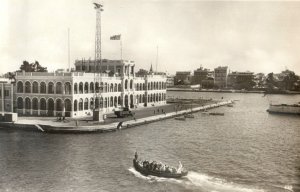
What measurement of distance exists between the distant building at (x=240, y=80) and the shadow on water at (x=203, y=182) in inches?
5472

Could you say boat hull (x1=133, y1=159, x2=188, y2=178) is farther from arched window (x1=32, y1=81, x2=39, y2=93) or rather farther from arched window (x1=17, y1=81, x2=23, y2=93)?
arched window (x1=17, y1=81, x2=23, y2=93)

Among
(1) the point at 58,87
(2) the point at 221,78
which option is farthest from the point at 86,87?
(2) the point at 221,78

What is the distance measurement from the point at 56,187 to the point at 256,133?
1077 inches

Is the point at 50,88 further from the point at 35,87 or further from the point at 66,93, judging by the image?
the point at 66,93

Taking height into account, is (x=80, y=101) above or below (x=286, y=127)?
above

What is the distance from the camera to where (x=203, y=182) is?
2452 cm

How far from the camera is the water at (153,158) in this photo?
24.3 metres

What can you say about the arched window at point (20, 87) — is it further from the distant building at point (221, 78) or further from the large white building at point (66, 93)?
the distant building at point (221, 78)

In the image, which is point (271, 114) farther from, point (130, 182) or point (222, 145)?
point (130, 182)

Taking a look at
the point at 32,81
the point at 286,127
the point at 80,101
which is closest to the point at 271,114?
the point at 286,127

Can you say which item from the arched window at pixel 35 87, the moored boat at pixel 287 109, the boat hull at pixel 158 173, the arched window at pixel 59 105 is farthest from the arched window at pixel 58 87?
the moored boat at pixel 287 109

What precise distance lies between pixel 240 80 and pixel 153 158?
13914 cm

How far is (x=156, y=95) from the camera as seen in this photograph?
74.2m

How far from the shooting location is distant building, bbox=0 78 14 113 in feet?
172
